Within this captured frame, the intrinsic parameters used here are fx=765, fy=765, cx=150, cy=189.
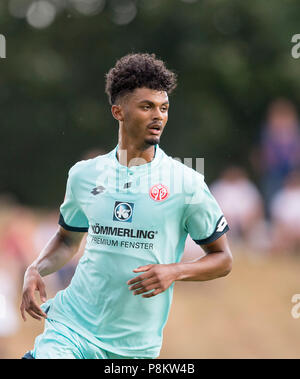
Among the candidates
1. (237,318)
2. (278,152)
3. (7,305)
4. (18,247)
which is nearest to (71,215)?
(7,305)

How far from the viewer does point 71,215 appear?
5004mm

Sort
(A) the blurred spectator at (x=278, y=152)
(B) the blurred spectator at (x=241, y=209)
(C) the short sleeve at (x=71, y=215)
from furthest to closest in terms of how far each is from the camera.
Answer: (B) the blurred spectator at (x=241, y=209), (A) the blurred spectator at (x=278, y=152), (C) the short sleeve at (x=71, y=215)

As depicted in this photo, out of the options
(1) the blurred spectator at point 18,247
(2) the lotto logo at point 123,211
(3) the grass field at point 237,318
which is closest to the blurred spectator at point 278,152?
(3) the grass field at point 237,318

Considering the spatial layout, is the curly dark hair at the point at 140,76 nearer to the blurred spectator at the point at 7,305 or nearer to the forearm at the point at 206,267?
the forearm at the point at 206,267

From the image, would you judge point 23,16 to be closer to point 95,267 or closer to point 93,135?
point 93,135

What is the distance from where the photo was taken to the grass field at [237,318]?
10.7 metres

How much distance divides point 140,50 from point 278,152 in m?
5.19

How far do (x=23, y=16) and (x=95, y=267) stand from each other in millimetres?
16191

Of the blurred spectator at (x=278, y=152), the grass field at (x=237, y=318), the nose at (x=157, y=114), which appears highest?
the blurred spectator at (x=278, y=152)

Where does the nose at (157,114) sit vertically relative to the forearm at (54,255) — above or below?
above

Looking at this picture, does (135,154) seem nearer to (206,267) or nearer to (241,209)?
(206,267)

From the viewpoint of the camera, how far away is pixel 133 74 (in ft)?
15.6

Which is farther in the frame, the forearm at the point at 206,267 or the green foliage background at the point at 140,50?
the green foliage background at the point at 140,50
